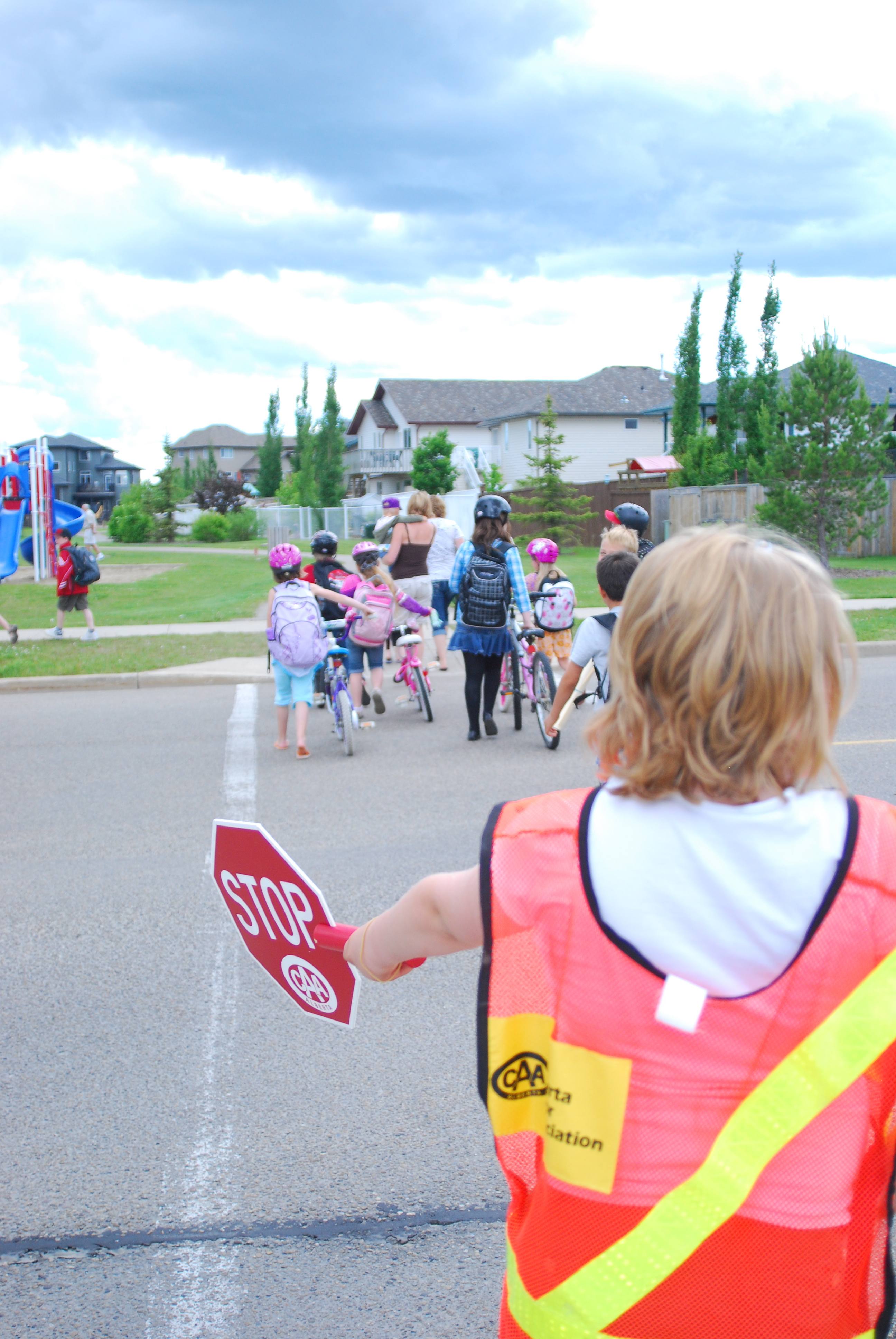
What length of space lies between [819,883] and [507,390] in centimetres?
7322

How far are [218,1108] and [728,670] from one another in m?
2.82

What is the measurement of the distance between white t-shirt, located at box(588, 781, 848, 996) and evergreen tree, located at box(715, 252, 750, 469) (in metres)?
43.3

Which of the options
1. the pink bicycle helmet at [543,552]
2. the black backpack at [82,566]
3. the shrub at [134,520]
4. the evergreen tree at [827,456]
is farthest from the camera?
the shrub at [134,520]

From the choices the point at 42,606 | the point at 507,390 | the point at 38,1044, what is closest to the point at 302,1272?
the point at 38,1044

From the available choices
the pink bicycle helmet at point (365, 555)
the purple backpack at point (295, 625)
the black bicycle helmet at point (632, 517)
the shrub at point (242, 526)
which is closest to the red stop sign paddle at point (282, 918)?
the black bicycle helmet at point (632, 517)

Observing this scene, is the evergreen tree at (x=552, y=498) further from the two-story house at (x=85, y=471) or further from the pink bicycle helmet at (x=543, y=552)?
the two-story house at (x=85, y=471)

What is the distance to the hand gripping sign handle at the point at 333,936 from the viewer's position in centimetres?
182

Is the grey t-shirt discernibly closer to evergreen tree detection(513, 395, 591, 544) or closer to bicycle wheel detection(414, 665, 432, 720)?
bicycle wheel detection(414, 665, 432, 720)

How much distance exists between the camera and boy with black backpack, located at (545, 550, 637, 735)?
4973 mm

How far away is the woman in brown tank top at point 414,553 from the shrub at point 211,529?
4077 cm

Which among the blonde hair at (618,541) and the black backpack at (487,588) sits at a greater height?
the blonde hair at (618,541)

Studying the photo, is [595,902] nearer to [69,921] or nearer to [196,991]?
[196,991]

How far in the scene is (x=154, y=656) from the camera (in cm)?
1388

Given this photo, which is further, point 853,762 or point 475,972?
point 853,762
